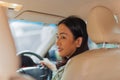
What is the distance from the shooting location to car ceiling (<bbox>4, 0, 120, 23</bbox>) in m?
2.20

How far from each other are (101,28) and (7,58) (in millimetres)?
1250

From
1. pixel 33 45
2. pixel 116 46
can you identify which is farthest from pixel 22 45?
pixel 116 46

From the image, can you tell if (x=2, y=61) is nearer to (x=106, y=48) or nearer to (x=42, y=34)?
(x=106, y=48)

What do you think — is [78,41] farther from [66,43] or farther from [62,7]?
[62,7]

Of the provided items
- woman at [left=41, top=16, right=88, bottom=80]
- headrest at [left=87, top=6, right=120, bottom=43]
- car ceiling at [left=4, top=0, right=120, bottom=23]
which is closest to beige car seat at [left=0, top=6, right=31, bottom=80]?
headrest at [left=87, top=6, right=120, bottom=43]

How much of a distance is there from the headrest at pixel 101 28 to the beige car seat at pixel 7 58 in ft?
3.97

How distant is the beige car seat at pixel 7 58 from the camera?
1.91 feet

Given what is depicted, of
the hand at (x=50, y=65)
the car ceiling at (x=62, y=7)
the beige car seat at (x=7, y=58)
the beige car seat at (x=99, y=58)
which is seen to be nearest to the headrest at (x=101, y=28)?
the beige car seat at (x=99, y=58)

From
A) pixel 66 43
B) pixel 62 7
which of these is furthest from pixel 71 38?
pixel 62 7

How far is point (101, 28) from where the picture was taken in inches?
70.0

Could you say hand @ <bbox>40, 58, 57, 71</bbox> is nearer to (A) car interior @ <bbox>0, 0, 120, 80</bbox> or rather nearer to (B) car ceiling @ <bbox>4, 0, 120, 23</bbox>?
(A) car interior @ <bbox>0, 0, 120, 80</bbox>

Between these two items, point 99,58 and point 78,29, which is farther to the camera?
point 78,29

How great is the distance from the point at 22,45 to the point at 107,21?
5.06 feet

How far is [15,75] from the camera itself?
23.2 inches
